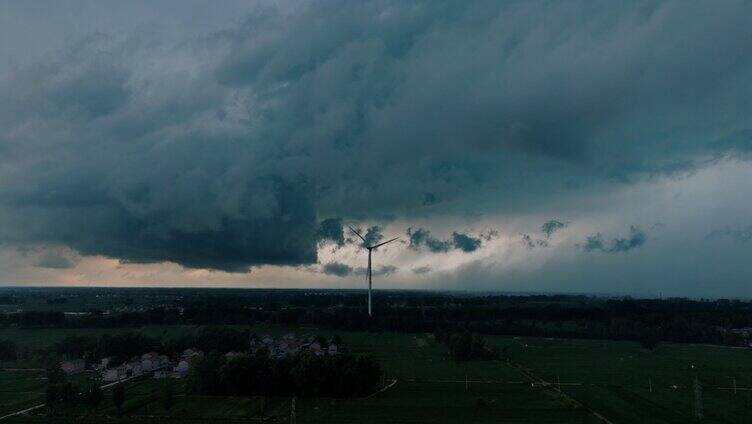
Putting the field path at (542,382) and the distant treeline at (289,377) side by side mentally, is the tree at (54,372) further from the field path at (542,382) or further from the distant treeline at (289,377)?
the field path at (542,382)

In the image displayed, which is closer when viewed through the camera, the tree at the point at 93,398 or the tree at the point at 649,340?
the tree at the point at 93,398

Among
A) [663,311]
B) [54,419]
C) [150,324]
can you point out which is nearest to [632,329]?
[663,311]

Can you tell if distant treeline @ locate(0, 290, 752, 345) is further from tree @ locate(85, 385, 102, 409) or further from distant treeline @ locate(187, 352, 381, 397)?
tree @ locate(85, 385, 102, 409)

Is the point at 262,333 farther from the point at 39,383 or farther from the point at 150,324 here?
the point at 39,383

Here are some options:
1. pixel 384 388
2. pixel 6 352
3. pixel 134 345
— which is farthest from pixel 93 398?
pixel 6 352

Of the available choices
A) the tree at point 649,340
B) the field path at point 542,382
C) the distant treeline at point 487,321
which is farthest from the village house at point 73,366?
the tree at point 649,340

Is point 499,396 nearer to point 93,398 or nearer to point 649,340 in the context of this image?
point 93,398

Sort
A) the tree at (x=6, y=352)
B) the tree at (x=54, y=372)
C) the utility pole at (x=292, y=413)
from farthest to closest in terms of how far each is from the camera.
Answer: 1. the tree at (x=6, y=352)
2. the tree at (x=54, y=372)
3. the utility pole at (x=292, y=413)

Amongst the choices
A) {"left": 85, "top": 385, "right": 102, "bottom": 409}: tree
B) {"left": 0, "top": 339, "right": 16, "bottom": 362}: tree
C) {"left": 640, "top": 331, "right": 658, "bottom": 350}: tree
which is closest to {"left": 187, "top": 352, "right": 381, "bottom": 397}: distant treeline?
{"left": 85, "top": 385, "right": 102, "bottom": 409}: tree

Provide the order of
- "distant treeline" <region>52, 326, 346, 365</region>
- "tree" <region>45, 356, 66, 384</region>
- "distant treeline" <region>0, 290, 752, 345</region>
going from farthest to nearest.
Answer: "distant treeline" <region>0, 290, 752, 345</region>, "distant treeline" <region>52, 326, 346, 365</region>, "tree" <region>45, 356, 66, 384</region>
